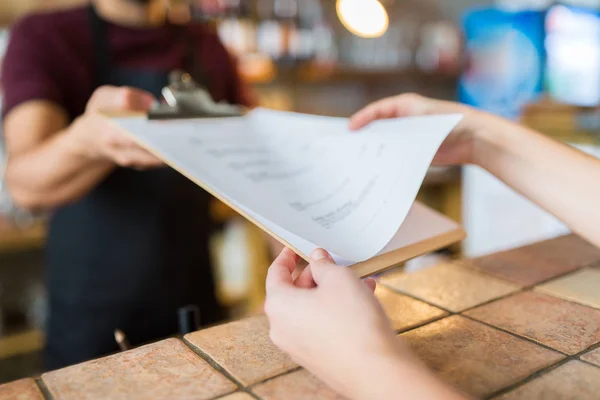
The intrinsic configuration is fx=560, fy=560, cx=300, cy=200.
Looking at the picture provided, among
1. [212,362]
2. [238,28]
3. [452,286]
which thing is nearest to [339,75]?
[238,28]

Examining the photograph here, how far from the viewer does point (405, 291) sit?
2.26ft

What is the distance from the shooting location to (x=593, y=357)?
51 centimetres

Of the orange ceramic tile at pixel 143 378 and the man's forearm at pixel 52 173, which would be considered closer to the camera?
the orange ceramic tile at pixel 143 378

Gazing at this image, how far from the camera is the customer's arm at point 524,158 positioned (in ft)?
2.28

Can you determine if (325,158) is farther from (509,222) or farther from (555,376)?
(509,222)

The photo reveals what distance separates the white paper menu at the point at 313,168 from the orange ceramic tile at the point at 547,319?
14 cm

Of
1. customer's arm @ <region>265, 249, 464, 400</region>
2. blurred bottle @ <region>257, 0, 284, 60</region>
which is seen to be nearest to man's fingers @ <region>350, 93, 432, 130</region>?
customer's arm @ <region>265, 249, 464, 400</region>

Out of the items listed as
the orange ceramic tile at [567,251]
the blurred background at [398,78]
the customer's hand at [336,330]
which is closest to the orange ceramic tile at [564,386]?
the customer's hand at [336,330]

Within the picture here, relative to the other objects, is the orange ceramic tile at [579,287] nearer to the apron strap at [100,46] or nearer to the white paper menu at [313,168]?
the white paper menu at [313,168]

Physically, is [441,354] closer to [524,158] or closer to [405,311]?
[405,311]

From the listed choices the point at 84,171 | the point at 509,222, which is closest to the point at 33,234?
the point at 84,171

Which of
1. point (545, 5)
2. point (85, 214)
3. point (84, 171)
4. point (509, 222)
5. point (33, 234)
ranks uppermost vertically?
point (545, 5)

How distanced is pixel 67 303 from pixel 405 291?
95cm

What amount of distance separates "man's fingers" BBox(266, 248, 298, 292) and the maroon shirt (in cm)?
82
